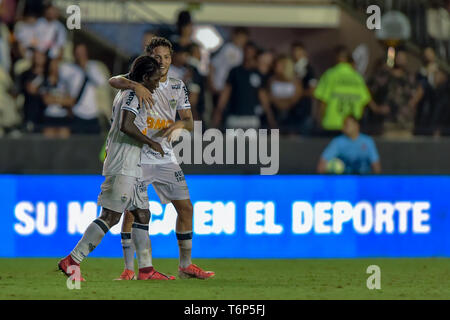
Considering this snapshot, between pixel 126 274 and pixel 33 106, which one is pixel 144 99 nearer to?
pixel 126 274

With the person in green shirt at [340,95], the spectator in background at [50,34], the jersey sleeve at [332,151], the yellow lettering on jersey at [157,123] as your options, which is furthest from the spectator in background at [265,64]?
the yellow lettering on jersey at [157,123]

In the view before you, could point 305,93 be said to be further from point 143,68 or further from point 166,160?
point 143,68

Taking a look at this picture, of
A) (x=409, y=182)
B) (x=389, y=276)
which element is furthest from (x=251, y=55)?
(x=389, y=276)

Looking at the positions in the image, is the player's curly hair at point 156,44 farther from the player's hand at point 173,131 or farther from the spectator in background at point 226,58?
the spectator in background at point 226,58

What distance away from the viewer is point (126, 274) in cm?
922

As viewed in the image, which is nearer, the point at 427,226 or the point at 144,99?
the point at 144,99

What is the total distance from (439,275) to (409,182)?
236 cm

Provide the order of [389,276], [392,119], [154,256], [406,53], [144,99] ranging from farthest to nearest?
[406,53] < [392,119] < [154,256] < [389,276] < [144,99]

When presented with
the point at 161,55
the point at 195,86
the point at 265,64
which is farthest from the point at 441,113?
the point at 161,55

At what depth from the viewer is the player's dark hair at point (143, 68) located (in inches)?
349

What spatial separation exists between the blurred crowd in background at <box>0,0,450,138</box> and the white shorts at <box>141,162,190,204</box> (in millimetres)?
4176

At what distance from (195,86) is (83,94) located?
65.7 inches

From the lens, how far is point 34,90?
13.9 m

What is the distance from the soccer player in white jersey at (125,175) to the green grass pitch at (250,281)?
0.33 metres
